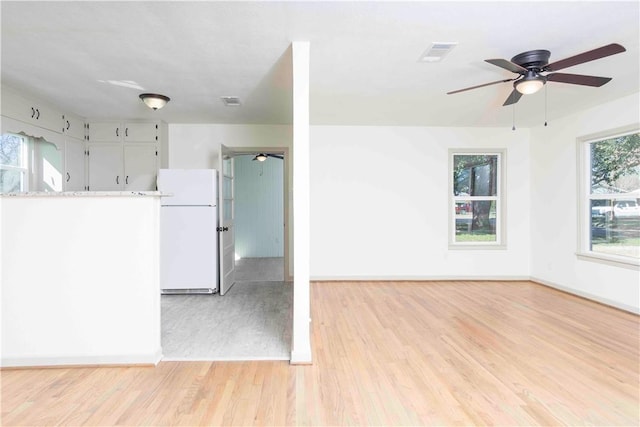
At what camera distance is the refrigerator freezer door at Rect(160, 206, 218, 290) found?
4617mm

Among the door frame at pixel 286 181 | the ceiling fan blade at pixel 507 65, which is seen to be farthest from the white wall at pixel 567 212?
the door frame at pixel 286 181

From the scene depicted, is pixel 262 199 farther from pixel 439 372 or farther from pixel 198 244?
pixel 439 372

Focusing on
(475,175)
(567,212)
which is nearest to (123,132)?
(475,175)

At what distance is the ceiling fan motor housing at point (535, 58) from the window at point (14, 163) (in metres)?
5.25

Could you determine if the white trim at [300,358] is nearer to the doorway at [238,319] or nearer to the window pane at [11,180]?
the doorway at [238,319]

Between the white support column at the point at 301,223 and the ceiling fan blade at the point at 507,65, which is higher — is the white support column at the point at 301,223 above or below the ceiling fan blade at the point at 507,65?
below

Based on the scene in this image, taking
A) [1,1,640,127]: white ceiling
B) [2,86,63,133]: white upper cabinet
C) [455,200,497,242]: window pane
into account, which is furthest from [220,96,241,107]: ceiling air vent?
[455,200,497,242]: window pane

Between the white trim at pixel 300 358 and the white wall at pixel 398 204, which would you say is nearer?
the white trim at pixel 300 358

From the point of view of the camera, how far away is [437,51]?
8.96 ft

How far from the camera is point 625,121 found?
3922 mm

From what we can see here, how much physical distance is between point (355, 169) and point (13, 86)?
14.1 feet

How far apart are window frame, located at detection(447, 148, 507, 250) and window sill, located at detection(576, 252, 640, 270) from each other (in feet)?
3.67

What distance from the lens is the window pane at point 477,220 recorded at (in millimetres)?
5551

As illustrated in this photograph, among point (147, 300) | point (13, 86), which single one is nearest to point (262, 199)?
point (13, 86)
